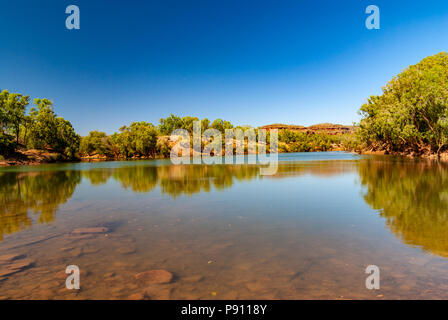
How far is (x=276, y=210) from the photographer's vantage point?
1349cm

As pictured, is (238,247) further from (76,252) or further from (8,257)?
(8,257)

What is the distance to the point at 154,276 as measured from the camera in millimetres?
6414

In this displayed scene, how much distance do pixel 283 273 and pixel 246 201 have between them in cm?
974

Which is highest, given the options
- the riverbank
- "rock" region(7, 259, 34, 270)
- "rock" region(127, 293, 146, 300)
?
the riverbank

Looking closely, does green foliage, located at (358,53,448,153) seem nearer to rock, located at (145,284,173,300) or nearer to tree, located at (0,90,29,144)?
rock, located at (145,284,173,300)

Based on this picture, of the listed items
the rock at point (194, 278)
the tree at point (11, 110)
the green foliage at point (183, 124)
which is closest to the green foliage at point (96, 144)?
the tree at point (11, 110)

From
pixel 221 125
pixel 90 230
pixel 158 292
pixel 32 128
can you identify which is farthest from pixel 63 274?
pixel 221 125

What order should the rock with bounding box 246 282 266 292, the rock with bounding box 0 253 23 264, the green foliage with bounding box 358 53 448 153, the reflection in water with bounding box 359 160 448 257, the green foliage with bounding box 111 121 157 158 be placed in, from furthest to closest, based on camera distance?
the green foliage with bounding box 111 121 157 158
the green foliage with bounding box 358 53 448 153
the reflection in water with bounding box 359 160 448 257
the rock with bounding box 0 253 23 264
the rock with bounding box 246 282 266 292

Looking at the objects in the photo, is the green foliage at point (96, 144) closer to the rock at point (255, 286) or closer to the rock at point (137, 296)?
the rock at point (137, 296)

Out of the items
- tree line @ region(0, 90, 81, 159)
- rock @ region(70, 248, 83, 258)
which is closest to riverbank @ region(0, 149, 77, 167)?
tree line @ region(0, 90, 81, 159)

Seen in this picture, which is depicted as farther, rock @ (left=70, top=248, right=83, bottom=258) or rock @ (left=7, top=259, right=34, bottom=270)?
rock @ (left=70, top=248, right=83, bottom=258)

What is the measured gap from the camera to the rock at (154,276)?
6.17m

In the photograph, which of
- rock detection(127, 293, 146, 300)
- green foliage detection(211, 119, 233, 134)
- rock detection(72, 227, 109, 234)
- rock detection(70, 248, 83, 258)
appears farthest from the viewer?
green foliage detection(211, 119, 233, 134)

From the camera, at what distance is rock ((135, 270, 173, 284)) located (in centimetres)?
617
